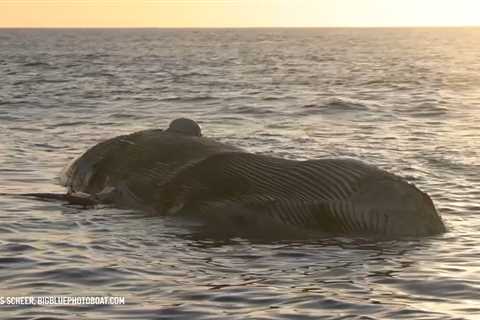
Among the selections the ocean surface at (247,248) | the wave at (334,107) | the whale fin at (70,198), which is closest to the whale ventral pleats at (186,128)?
the whale fin at (70,198)

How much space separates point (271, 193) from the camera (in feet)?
39.4

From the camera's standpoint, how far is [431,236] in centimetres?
1194

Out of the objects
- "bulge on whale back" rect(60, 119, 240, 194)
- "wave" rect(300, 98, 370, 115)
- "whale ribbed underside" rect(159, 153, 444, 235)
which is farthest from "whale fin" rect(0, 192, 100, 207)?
"wave" rect(300, 98, 370, 115)

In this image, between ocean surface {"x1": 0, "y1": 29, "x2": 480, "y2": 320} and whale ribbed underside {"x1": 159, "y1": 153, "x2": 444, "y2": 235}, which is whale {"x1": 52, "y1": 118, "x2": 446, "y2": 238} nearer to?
whale ribbed underside {"x1": 159, "y1": 153, "x2": 444, "y2": 235}

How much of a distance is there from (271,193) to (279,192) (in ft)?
0.33

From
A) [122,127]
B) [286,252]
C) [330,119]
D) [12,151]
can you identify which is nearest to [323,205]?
[286,252]

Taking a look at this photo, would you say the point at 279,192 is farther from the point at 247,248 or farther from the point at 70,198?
the point at 70,198

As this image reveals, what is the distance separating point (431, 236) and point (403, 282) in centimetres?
205

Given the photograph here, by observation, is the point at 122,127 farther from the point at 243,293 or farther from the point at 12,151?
the point at 243,293

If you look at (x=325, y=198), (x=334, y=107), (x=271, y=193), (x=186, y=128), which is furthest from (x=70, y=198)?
(x=334, y=107)

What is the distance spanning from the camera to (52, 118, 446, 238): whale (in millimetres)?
11672

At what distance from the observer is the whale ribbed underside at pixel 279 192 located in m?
11.7

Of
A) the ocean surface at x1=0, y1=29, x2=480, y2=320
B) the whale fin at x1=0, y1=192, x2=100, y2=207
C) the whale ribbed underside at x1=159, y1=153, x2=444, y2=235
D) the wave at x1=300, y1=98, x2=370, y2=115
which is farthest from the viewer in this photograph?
the wave at x1=300, y1=98, x2=370, y2=115

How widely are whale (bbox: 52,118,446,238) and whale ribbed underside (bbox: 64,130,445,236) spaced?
0.01 metres
